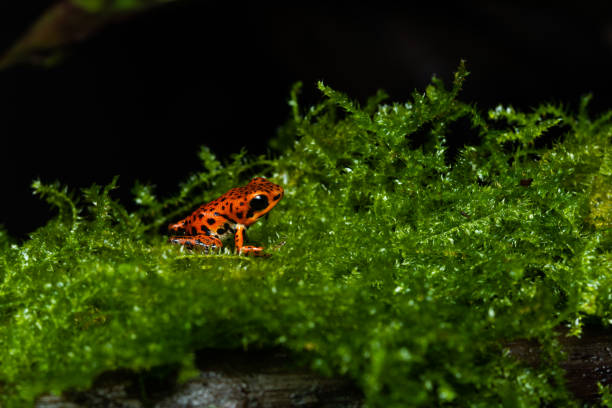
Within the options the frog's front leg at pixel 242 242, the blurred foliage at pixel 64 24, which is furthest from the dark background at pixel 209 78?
the frog's front leg at pixel 242 242

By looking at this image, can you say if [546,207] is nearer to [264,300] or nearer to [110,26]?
[264,300]

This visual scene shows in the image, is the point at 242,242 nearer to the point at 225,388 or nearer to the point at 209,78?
the point at 225,388

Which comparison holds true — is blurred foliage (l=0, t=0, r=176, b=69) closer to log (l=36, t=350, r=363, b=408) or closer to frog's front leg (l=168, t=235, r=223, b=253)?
frog's front leg (l=168, t=235, r=223, b=253)

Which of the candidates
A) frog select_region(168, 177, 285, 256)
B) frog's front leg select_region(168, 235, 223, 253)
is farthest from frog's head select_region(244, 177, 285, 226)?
frog's front leg select_region(168, 235, 223, 253)

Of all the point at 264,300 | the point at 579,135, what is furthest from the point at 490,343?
the point at 579,135

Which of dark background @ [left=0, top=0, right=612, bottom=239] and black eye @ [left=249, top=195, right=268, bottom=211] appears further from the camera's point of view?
dark background @ [left=0, top=0, right=612, bottom=239]

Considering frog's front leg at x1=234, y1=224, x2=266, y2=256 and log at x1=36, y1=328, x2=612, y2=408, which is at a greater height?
frog's front leg at x1=234, y1=224, x2=266, y2=256

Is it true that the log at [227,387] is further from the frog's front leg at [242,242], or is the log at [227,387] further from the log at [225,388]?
the frog's front leg at [242,242]

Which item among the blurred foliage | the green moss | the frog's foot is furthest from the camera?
the blurred foliage
